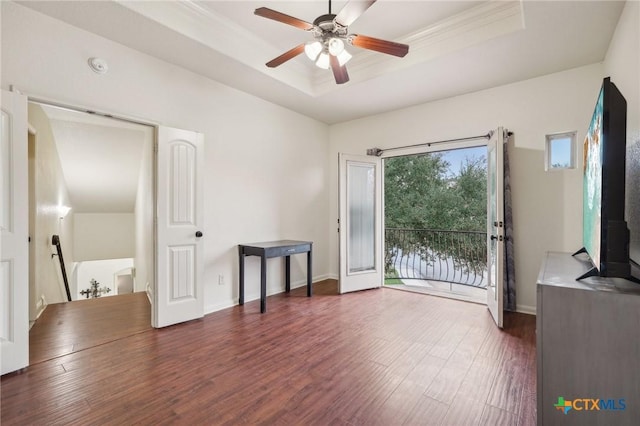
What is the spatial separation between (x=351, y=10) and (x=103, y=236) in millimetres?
6804

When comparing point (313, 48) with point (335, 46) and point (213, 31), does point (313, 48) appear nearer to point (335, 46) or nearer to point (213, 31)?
point (335, 46)

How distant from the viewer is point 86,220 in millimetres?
6031

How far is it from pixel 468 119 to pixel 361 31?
1.91m

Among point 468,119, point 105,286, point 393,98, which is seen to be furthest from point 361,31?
point 105,286

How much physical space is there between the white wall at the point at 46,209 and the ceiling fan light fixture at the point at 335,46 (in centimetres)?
344

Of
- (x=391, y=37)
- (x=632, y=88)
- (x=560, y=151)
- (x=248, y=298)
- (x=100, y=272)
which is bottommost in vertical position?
(x=100, y=272)

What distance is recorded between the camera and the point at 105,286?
6586mm

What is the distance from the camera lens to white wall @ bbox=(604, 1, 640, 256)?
1824mm

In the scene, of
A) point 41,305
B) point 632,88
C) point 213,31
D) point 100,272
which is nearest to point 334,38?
point 213,31

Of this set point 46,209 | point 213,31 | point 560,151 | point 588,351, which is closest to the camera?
point 588,351

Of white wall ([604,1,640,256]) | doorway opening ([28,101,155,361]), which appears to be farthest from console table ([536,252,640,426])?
doorway opening ([28,101,155,361])

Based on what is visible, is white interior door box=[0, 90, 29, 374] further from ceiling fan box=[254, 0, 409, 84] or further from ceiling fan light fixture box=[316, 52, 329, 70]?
ceiling fan light fixture box=[316, 52, 329, 70]

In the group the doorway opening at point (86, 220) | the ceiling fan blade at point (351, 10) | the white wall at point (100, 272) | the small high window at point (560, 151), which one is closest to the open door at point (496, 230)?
the small high window at point (560, 151)

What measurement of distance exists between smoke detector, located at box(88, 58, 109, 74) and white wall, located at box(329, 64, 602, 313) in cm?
403
